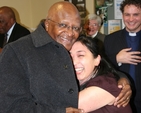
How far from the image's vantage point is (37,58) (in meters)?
1.14

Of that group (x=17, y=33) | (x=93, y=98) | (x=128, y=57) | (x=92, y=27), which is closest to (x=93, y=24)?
(x=92, y=27)

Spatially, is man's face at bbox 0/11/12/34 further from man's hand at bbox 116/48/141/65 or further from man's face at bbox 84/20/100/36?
man's hand at bbox 116/48/141/65

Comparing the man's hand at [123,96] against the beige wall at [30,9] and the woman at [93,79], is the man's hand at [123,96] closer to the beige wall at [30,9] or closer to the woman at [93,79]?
the woman at [93,79]

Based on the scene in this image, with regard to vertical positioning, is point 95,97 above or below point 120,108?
above

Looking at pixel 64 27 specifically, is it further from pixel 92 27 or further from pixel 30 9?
pixel 30 9

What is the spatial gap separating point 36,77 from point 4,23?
246cm

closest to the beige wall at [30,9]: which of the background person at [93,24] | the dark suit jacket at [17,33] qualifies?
the dark suit jacket at [17,33]

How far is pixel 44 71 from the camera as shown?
112 cm

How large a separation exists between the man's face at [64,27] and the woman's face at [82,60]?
9cm

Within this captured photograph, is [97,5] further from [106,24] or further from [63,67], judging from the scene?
[63,67]

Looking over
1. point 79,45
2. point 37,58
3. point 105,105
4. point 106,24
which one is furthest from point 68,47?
point 106,24

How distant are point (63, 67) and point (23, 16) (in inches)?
131

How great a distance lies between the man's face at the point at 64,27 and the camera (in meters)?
1.21

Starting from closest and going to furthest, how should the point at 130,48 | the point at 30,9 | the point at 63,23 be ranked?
the point at 63,23 → the point at 130,48 → the point at 30,9
